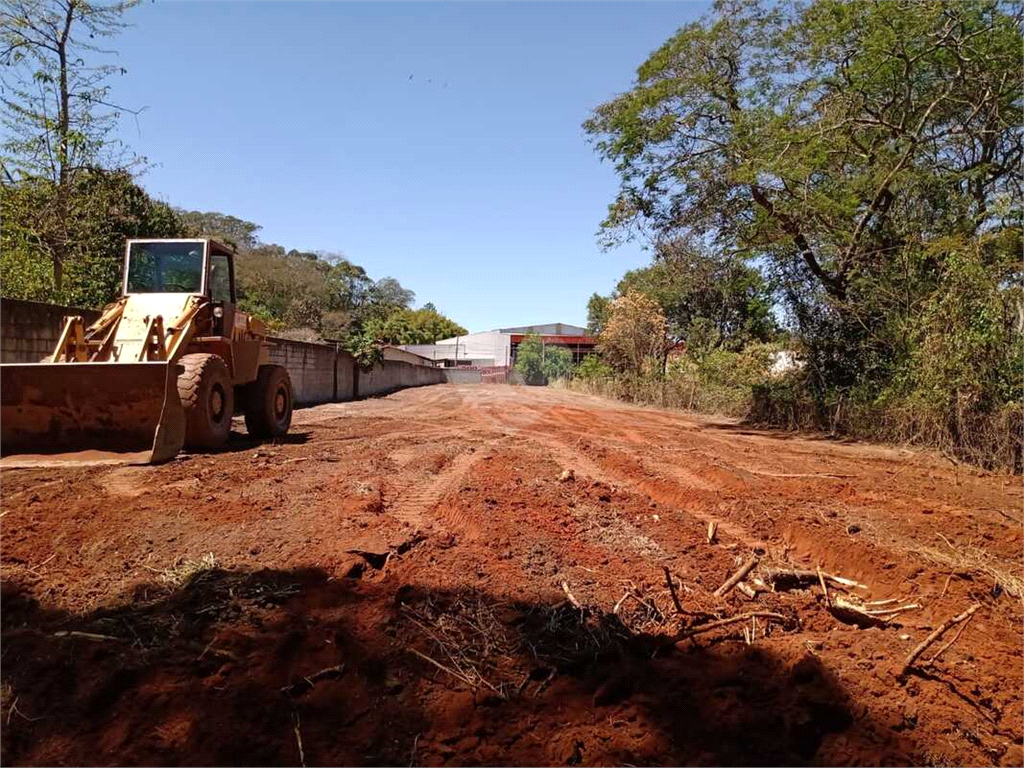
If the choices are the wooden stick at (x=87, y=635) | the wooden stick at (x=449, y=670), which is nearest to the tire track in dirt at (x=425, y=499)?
the wooden stick at (x=449, y=670)

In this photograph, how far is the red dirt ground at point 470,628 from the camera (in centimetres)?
225

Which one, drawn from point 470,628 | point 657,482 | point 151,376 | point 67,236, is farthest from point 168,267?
point 470,628

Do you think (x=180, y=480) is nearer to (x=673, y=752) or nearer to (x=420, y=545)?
(x=420, y=545)

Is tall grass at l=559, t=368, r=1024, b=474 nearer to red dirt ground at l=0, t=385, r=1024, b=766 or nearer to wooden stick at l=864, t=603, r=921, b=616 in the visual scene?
red dirt ground at l=0, t=385, r=1024, b=766

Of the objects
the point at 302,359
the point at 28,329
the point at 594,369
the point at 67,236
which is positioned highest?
the point at 67,236

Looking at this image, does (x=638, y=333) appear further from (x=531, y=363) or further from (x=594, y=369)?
(x=531, y=363)

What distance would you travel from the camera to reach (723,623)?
316 centimetres

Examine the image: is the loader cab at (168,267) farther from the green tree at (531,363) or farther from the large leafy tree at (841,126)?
the green tree at (531,363)

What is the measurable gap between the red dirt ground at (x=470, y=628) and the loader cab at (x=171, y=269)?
3.12 meters

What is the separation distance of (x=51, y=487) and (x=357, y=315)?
4336 cm

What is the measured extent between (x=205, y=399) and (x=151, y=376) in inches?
29.5

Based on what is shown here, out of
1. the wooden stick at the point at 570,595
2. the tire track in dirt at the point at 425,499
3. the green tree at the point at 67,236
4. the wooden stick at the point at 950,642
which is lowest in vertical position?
the wooden stick at the point at 950,642

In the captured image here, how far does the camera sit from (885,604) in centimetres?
365

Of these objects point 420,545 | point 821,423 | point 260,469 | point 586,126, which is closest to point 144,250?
point 260,469
